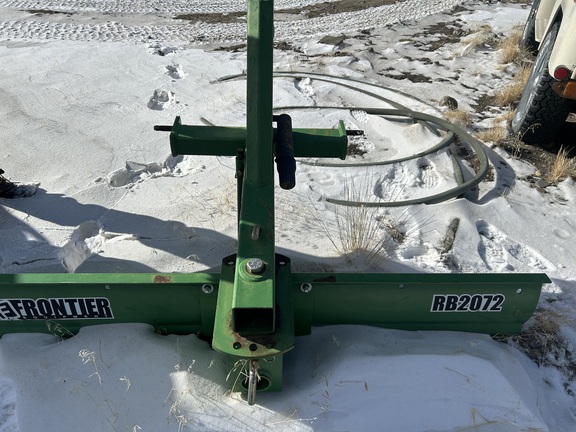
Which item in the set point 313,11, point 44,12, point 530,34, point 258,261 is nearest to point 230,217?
point 258,261

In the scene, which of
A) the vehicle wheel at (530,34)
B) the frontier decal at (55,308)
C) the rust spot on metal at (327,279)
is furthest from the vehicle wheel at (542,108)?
the frontier decal at (55,308)

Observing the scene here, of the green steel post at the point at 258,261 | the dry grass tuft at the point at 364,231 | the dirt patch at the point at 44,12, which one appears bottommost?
the dry grass tuft at the point at 364,231

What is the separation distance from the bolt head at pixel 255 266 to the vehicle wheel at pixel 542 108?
12.4ft

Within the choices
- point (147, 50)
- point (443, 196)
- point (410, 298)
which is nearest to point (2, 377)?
point (410, 298)

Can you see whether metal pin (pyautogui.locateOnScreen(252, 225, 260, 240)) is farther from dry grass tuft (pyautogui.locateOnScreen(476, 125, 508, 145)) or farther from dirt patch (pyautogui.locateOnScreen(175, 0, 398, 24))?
dirt patch (pyautogui.locateOnScreen(175, 0, 398, 24))

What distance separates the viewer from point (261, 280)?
2.40 metres

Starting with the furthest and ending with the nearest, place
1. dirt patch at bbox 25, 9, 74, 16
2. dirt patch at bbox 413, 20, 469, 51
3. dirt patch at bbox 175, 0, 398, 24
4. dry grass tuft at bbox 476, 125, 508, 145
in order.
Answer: dirt patch at bbox 175, 0, 398, 24, dirt patch at bbox 25, 9, 74, 16, dirt patch at bbox 413, 20, 469, 51, dry grass tuft at bbox 476, 125, 508, 145

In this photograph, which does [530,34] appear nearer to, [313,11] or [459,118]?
[459,118]

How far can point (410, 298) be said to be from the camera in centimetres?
296

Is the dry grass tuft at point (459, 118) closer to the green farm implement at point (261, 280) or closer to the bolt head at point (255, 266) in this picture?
the green farm implement at point (261, 280)

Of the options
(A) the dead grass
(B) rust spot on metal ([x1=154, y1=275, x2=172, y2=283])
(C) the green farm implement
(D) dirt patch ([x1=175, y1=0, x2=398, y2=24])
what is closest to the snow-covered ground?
(A) the dead grass

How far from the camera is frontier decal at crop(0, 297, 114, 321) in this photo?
2875 mm

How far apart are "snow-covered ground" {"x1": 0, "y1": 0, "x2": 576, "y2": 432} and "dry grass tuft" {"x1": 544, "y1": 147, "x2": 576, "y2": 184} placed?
100mm

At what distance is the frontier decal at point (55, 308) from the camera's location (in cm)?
288
